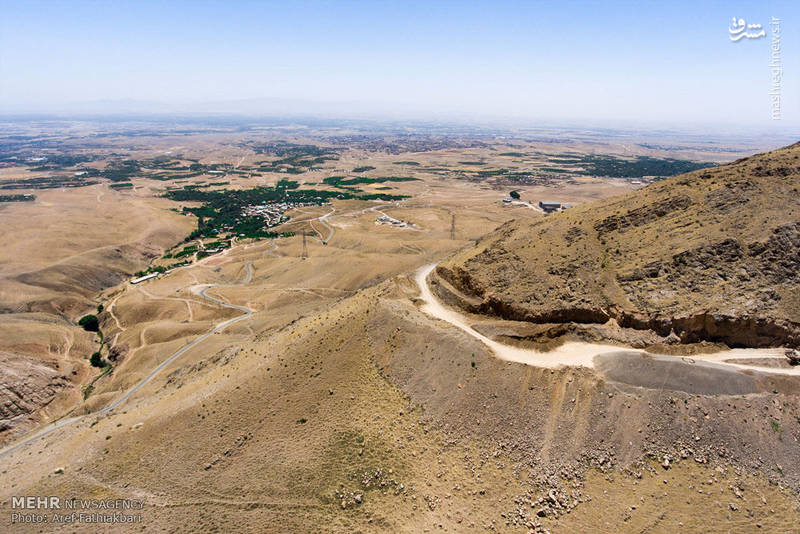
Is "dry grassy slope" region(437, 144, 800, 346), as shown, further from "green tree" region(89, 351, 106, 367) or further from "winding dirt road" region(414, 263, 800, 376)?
"green tree" region(89, 351, 106, 367)

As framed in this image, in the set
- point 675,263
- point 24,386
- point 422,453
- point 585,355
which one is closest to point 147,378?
point 24,386

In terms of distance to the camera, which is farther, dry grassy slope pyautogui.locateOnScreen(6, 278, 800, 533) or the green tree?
the green tree

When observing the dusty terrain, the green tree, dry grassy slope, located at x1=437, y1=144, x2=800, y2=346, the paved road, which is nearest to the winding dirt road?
the dusty terrain

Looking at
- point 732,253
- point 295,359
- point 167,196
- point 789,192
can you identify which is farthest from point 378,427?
point 167,196

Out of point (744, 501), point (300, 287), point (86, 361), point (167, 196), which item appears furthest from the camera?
point (167, 196)

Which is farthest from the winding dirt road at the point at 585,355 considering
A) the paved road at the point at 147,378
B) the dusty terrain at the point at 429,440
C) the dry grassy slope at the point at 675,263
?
the paved road at the point at 147,378

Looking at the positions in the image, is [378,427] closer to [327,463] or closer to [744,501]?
[327,463]

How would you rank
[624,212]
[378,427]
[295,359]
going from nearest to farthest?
[378,427], [295,359], [624,212]
